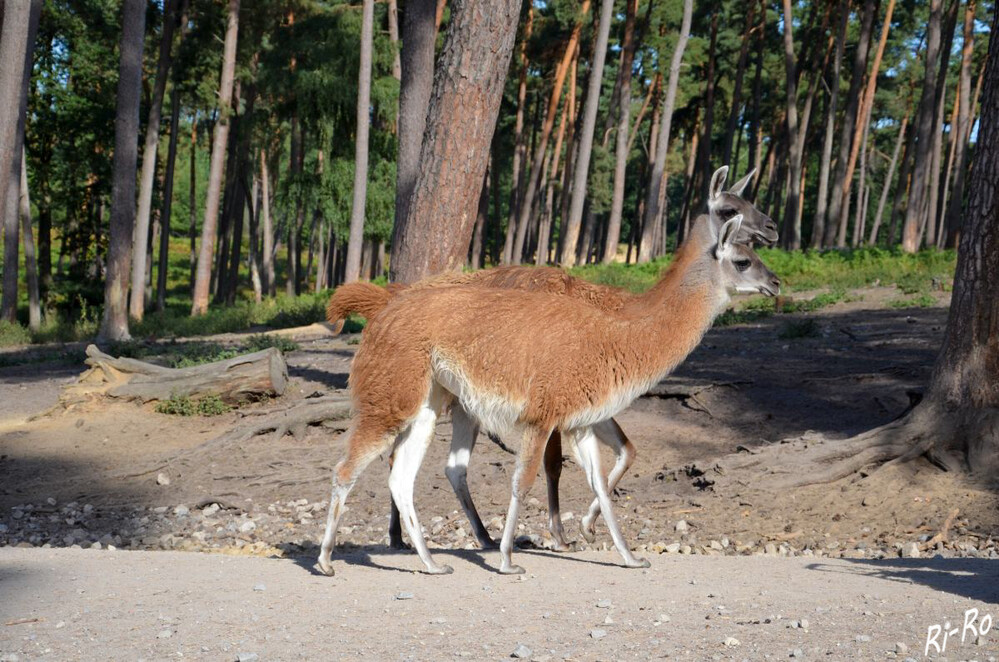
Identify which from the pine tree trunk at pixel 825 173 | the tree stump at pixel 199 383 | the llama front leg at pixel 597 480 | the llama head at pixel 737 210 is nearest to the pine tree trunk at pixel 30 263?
the tree stump at pixel 199 383

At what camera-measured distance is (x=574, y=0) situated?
40.0 meters

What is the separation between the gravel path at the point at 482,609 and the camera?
4.83m

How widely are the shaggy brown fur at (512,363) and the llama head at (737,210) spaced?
Answer: 505 mm

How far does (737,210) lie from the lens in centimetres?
803

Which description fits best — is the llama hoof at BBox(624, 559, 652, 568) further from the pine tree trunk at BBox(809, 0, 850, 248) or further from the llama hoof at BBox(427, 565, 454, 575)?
the pine tree trunk at BBox(809, 0, 850, 248)

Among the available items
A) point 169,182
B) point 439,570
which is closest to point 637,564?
point 439,570

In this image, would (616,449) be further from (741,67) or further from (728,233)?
(741,67)

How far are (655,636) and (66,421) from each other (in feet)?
35.8

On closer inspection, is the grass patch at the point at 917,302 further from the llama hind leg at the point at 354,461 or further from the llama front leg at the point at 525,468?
the llama hind leg at the point at 354,461

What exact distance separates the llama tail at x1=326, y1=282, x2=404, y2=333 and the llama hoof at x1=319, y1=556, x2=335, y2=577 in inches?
78.5

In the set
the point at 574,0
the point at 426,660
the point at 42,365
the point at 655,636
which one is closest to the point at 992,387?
the point at 655,636

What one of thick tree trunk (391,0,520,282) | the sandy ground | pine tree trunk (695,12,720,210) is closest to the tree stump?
the sandy ground

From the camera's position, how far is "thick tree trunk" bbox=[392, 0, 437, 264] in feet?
48.6

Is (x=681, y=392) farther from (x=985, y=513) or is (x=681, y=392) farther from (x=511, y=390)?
(x=511, y=390)
